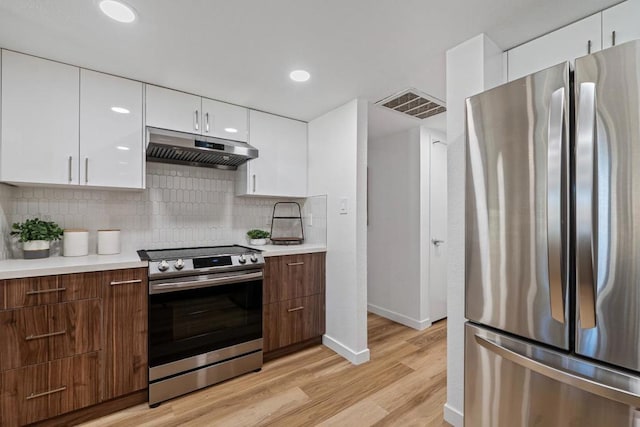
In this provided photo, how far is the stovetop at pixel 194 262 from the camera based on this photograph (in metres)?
1.96

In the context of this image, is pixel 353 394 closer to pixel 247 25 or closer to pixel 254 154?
pixel 254 154

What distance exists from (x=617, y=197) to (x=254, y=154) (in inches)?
84.4

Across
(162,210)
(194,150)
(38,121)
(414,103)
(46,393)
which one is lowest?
(46,393)

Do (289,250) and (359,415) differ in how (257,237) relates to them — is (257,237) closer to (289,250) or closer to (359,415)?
(289,250)

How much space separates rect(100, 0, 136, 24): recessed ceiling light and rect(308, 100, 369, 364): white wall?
164 centimetres

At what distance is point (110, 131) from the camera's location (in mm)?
2113

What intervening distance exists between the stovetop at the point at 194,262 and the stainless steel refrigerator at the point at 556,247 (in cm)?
158

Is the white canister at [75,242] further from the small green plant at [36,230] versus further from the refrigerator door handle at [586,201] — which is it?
the refrigerator door handle at [586,201]

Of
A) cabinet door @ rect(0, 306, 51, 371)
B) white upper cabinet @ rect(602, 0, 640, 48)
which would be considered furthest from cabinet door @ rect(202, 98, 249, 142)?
white upper cabinet @ rect(602, 0, 640, 48)

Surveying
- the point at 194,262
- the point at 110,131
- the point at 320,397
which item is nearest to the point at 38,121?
the point at 110,131

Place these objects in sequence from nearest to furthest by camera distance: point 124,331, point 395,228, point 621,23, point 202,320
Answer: point 621,23
point 124,331
point 202,320
point 395,228

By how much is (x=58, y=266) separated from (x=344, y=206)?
78.1 inches

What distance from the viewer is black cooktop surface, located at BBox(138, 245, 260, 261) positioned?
2101 mm

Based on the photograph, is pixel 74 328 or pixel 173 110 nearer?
pixel 74 328
